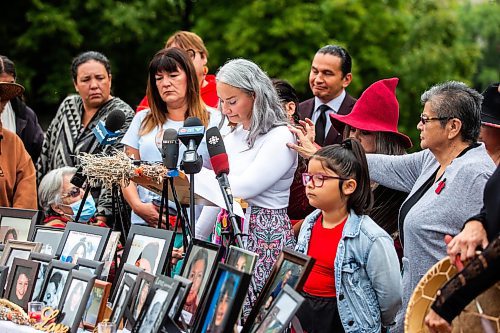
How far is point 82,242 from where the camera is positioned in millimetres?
4262

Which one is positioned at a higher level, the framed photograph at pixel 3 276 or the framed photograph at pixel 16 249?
the framed photograph at pixel 16 249

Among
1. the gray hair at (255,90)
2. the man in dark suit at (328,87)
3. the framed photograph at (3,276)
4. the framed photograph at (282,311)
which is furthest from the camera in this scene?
the man in dark suit at (328,87)

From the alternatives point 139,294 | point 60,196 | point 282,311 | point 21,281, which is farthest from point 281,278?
point 60,196

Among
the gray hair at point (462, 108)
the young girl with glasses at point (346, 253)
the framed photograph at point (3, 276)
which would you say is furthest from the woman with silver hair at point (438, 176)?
the framed photograph at point (3, 276)

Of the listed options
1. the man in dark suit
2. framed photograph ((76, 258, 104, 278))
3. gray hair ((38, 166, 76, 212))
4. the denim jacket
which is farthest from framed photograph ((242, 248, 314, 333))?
the man in dark suit

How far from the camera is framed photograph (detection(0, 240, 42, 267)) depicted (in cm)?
433


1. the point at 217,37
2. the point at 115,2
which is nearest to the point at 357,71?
the point at 217,37

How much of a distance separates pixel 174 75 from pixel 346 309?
1.96m

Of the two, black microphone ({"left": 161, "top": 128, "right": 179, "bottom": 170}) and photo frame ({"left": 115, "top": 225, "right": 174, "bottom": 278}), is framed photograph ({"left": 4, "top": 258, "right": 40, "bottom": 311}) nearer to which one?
photo frame ({"left": 115, "top": 225, "right": 174, "bottom": 278})

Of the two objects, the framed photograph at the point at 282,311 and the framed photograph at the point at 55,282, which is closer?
the framed photograph at the point at 282,311

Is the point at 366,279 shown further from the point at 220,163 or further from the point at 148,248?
the point at 148,248

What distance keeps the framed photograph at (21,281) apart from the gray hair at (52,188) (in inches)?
54.9

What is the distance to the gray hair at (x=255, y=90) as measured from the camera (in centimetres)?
456

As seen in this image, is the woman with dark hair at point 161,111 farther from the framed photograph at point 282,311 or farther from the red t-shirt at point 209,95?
the framed photograph at point 282,311
